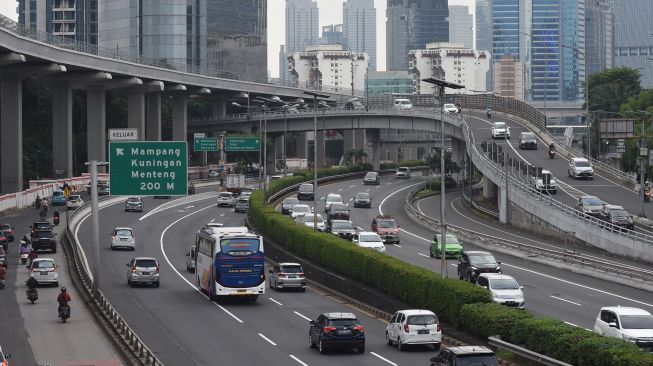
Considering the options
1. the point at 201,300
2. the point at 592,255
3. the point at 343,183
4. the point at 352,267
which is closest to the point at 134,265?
the point at 201,300

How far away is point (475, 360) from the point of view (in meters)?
30.3

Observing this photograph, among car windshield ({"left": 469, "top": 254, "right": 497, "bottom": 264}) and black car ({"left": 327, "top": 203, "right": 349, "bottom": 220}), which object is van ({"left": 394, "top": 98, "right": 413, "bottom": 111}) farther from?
car windshield ({"left": 469, "top": 254, "right": 497, "bottom": 264})

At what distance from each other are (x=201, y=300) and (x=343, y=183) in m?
89.4

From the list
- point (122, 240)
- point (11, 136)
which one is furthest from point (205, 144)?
point (122, 240)

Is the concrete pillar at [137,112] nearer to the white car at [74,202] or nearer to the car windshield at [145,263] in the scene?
the white car at [74,202]

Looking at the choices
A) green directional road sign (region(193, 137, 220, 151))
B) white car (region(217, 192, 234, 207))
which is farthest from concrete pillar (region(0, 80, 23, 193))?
green directional road sign (region(193, 137, 220, 151))

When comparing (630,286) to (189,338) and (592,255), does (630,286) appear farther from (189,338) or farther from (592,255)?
(189,338)

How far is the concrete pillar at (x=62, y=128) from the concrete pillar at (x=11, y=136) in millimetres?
14904

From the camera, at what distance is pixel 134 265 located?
59719 millimetres

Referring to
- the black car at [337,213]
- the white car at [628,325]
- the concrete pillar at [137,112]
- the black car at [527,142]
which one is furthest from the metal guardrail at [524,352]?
the concrete pillar at [137,112]

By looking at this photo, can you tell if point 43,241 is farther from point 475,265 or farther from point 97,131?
point 97,131

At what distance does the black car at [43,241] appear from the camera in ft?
246

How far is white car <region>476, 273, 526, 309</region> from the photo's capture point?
46.2m

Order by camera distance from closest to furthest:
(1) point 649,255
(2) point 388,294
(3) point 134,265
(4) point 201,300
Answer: (2) point 388,294 < (4) point 201,300 < (3) point 134,265 < (1) point 649,255
